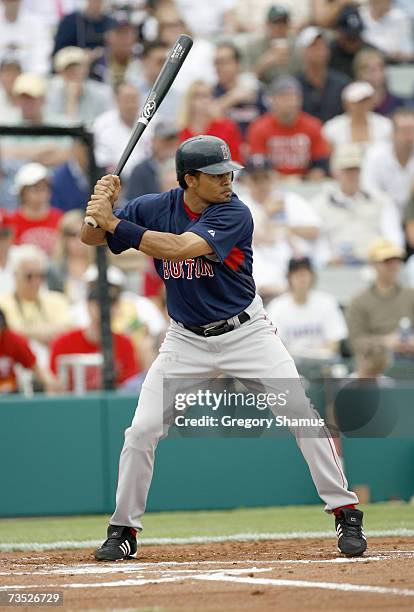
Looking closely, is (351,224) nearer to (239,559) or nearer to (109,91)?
(109,91)

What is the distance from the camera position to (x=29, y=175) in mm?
11234

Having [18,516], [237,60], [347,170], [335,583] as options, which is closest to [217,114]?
[237,60]

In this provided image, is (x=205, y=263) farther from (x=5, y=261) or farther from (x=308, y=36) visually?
(x=308, y=36)

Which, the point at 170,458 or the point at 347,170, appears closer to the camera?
the point at 170,458

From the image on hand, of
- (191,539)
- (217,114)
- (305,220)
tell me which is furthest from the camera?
(217,114)

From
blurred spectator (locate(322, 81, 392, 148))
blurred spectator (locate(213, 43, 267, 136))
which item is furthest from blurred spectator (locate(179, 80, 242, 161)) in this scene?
blurred spectator (locate(322, 81, 392, 148))

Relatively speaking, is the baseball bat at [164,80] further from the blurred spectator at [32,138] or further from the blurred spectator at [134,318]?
the blurred spectator at [32,138]

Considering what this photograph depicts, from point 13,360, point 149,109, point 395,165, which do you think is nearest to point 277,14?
point 395,165

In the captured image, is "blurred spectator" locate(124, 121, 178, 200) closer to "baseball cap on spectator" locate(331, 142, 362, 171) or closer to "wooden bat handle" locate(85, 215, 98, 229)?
"baseball cap on spectator" locate(331, 142, 362, 171)

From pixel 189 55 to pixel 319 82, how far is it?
1.59 metres

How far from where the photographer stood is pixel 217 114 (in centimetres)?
1324

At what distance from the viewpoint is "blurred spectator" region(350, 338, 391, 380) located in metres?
9.66

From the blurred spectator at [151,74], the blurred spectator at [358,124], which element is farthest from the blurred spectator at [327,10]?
the blurred spectator at [151,74]

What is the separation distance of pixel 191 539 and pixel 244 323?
6.12ft
